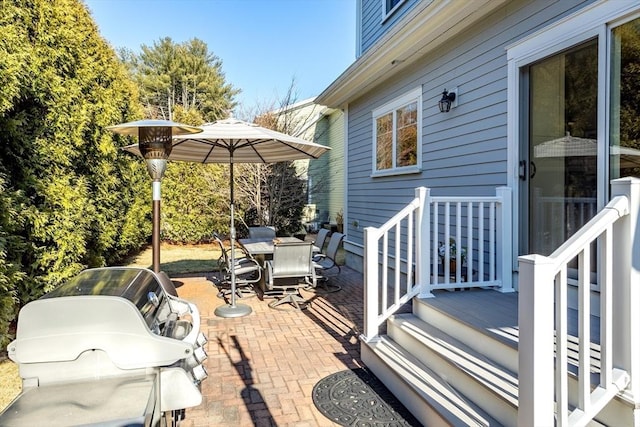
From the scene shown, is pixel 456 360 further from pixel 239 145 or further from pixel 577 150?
pixel 239 145

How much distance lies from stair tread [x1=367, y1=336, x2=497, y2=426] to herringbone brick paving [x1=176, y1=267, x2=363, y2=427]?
417 mm

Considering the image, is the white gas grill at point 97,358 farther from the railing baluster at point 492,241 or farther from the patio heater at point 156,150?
the railing baluster at point 492,241

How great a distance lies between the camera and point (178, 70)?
77.9ft

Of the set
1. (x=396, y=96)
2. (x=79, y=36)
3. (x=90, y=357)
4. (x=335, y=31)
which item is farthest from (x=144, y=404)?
(x=335, y=31)

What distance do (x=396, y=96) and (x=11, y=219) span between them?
217 inches

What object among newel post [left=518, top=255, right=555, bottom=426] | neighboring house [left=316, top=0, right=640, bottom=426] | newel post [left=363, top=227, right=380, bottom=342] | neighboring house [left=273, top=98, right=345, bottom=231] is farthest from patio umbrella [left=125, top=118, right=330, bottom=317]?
neighboring house [left=273, top=98, right=345, bottom=231]

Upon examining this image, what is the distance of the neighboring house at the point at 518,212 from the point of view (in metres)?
1.78

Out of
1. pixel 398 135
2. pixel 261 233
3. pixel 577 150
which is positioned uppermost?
pixel 398 135

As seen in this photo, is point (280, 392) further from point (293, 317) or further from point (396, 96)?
point (396, 96)

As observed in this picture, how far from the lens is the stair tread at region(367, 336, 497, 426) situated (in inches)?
87.4

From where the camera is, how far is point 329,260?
652 cm

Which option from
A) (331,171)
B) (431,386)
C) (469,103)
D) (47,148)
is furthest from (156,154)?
(331,171)

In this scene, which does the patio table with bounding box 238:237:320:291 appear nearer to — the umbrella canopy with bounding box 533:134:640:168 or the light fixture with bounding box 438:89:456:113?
the light fixture with bounding box 438:89:456:113

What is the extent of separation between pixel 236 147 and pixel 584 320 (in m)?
4.69
